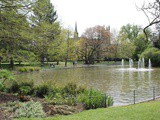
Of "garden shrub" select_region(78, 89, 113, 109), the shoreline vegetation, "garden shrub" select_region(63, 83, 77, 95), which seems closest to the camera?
the shoreline vegetation

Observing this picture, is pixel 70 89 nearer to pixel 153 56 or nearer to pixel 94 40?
pixel 153 56

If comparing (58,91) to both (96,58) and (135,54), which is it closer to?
(96,58)

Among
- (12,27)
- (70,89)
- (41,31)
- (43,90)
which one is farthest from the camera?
(70,89)

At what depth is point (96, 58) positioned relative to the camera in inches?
2662

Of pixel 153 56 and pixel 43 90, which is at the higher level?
pixel 153 56

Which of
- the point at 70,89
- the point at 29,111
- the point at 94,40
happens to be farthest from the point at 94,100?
the point at 94,40

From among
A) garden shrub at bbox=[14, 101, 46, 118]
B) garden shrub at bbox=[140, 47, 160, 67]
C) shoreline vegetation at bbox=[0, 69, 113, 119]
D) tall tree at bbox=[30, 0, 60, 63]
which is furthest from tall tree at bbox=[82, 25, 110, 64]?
garden shrub at bbox=[14, 101, 46, 118]

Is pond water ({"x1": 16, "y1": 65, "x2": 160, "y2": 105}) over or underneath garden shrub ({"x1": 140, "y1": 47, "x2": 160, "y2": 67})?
underneath

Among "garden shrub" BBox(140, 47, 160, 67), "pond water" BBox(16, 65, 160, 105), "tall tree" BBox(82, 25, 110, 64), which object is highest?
"tall tree" BBox(82, 25, 110, 64)

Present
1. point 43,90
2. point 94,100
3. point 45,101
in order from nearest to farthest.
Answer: point 94,100 < point 45,101 < point 43,90

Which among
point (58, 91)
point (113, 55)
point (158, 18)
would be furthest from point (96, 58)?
point (158, 18)

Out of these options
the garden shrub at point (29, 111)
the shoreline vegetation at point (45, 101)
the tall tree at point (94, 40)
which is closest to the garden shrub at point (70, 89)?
the shoreline vegetation at point (45, 101)

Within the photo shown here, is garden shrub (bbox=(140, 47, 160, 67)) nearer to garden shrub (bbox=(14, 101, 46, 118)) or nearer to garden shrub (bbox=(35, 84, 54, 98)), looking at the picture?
garden shrub (bbox=(35, 84, 54, 98))

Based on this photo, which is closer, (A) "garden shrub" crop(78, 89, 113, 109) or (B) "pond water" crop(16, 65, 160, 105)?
(A) "garden shrub" crop(78, 89, 113, 109)
